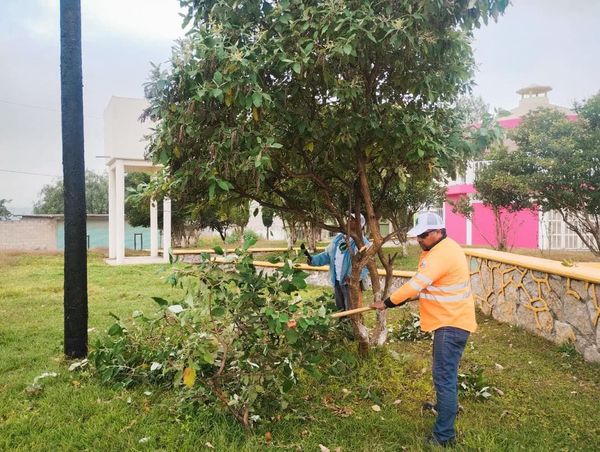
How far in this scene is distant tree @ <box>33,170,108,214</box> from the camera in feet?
128

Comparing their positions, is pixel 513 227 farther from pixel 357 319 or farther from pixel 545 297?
pixel 357 319

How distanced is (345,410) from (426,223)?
1630mm

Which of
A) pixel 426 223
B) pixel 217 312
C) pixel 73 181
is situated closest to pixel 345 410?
Answer: pixel 217 312

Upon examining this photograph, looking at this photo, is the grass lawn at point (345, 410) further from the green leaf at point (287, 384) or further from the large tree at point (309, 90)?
the large tree at point (309, 90)

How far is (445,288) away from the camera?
3.50 metres

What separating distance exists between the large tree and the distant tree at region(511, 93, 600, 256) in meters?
10.8

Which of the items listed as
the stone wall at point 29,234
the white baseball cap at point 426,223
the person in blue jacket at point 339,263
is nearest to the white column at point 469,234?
the person in blue jacket at point 339,263

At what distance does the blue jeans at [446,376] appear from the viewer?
11.0ft

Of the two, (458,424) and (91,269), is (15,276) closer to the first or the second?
(91,269)

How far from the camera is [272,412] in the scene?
374 cm

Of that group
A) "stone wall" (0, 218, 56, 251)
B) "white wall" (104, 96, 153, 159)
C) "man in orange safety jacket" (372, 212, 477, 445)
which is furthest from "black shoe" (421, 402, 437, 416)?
"stone wall" (0, 218, 56, 251)

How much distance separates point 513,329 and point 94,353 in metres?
5.32

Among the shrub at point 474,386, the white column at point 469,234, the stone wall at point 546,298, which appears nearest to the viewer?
the shrub at point 474,386

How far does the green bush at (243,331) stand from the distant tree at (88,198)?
3757 centimetres
